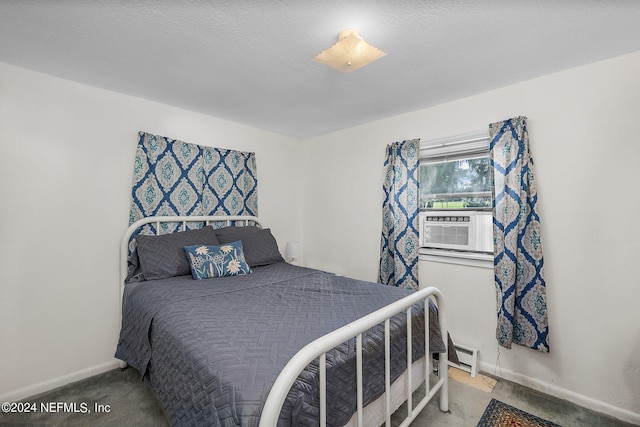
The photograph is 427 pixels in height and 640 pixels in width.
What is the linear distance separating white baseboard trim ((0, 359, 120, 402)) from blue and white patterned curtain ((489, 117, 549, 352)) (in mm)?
3191

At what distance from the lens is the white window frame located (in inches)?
94.3

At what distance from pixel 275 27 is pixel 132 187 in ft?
6.14

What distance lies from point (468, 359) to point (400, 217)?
1.33 meters

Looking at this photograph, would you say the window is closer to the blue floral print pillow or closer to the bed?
the bed

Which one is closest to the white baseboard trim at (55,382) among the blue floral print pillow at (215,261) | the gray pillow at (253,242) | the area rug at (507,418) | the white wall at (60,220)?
the white wall at (60,220)

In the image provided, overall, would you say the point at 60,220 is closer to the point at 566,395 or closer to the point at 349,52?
the point at 349,52

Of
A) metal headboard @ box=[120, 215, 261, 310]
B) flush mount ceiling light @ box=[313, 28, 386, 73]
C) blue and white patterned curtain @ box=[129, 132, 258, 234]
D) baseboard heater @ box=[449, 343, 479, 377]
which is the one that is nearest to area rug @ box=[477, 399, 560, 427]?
baseboard heater @ box=[449, 343, 479, 377]

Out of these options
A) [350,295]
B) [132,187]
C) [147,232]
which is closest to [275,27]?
[350,295]

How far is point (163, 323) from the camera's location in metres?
1.54

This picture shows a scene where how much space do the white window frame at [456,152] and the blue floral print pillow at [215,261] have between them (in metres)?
1.73

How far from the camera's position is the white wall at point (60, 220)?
197 centimetres

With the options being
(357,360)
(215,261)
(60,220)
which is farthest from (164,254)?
(357,360)

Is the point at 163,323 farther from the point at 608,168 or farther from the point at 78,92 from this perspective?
the point at 608,168

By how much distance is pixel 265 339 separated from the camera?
1.25 metres
